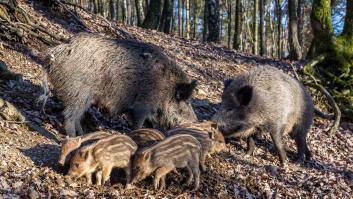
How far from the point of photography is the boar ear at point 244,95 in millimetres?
7371

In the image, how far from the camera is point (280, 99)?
25.1ft

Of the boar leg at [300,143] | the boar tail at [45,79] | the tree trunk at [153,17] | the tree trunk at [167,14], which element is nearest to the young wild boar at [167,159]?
the boar tail at [45,79]

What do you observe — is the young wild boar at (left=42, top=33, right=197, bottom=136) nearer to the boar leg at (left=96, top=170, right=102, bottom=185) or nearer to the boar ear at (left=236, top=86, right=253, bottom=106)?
the boar ear at (left=236, top=86, right=253, bottom=106)

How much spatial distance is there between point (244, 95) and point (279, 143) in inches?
35.5

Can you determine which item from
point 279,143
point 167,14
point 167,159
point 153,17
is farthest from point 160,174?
point 167,14

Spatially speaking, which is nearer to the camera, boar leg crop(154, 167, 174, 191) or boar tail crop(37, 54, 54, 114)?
boar leg crop(154, 167, 174, 191)

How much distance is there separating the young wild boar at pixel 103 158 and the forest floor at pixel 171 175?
0.13 m

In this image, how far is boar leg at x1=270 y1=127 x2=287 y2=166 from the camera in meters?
7.34

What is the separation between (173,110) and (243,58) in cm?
706

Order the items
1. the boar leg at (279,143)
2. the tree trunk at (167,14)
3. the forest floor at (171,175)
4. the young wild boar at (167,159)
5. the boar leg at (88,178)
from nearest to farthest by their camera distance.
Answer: the forest floor at (171,175)
the boar leg at (88,178)
the young wild boar at (167,159)
the boar leg at (279,143)
the tree trunk at (167,14)

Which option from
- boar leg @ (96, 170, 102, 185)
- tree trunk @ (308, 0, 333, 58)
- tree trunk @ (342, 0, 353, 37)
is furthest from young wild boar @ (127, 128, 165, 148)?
tree trunk @ (342, 0, 353, 37)

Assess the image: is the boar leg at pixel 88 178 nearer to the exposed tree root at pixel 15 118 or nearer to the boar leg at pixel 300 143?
the exposed tree root at pixel 15 118

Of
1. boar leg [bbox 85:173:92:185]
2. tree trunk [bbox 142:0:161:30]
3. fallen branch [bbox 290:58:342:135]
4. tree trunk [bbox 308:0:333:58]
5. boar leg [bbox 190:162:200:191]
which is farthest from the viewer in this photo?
tree trunk [bbox 142:0:161:30]

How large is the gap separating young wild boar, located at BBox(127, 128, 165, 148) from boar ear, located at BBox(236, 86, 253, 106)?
76.8 inches
